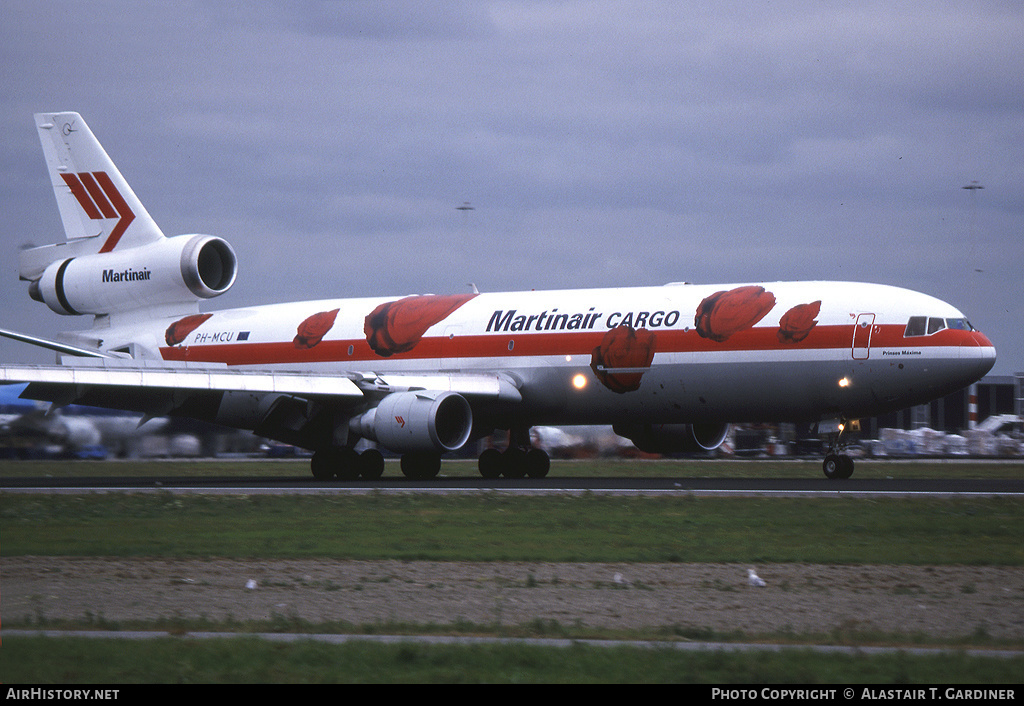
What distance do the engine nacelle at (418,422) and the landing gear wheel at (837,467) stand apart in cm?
925

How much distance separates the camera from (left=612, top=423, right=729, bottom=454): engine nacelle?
115ft

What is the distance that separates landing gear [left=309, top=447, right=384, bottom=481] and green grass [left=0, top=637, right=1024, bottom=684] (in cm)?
2322

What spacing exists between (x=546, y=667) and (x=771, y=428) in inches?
2843

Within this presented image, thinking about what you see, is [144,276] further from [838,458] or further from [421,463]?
[838,458]

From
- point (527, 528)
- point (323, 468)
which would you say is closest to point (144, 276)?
point (323, 468)

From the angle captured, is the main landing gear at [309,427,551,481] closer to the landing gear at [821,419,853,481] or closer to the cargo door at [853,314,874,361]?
the landing gear at [821,419,853,481]

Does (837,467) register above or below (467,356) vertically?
below

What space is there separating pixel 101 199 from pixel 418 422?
16895 millimetres

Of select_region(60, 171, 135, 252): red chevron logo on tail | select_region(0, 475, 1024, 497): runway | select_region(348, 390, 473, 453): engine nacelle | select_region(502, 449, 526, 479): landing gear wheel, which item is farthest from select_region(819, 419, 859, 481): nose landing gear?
select_region(60, 171, 135, 252): red chevron logo on tail

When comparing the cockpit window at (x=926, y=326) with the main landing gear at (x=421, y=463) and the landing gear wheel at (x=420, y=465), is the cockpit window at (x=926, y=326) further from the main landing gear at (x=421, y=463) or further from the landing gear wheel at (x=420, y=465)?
the landing gear wheel at (x=420, y=465)

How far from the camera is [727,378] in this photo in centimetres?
3045

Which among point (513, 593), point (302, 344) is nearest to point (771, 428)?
point (302, 344)

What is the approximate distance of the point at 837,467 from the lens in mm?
30203

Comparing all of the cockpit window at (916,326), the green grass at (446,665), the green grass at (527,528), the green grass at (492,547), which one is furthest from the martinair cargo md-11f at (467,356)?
the green grass at (446,665)
